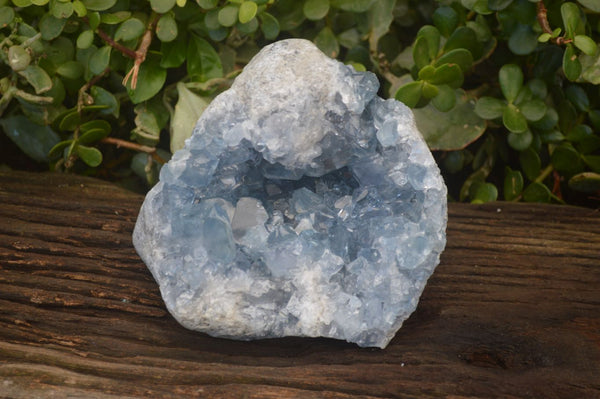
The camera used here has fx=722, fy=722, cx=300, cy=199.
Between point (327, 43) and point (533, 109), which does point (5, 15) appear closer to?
point (327, 43)

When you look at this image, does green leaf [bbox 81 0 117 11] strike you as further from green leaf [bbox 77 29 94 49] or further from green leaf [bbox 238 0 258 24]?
green leaf [bbox 238 0 258 24]

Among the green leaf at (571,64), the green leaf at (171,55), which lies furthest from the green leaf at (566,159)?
the green leaf at (171,55)

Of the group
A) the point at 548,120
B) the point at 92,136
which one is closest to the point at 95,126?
the point at 92,136

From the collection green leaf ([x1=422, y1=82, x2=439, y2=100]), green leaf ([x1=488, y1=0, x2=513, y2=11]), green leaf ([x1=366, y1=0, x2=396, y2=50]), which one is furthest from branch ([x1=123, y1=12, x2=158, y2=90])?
green leaf ([x1=488, y1=0, x2=513, y2=11])

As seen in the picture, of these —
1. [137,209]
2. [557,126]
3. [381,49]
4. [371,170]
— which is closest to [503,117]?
[557,126]

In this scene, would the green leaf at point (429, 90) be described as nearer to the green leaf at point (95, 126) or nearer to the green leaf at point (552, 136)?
the green leaf at point (552, 136)

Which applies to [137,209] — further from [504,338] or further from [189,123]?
[504,338]
